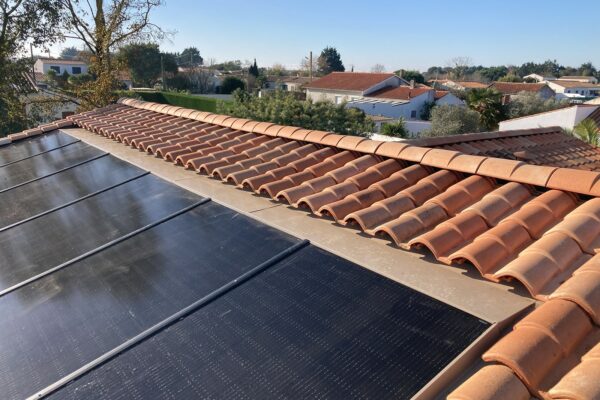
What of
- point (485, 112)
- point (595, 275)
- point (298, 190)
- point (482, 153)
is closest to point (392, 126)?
point (485, 112)

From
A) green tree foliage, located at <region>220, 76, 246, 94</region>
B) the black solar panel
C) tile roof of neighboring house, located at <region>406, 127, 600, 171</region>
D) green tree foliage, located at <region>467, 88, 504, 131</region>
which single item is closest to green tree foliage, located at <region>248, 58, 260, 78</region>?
green tree foliage, located at <region>220, 76, 246, 94</region>

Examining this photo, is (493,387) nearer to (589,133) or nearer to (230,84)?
(589,133)

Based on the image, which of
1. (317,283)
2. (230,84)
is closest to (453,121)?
(317,283)

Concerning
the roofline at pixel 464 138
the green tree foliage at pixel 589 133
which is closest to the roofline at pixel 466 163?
the roofline at pixel 464 138

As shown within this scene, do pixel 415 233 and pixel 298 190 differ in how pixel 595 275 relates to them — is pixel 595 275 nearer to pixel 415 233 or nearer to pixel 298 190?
pixel 415 233

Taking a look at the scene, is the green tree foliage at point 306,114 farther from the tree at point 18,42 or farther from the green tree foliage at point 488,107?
the green tree foliage at point 488,107

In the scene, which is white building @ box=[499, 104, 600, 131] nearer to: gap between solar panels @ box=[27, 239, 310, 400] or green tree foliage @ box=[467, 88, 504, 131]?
green tree foliage @ box=[467, 88, 504, 131]
